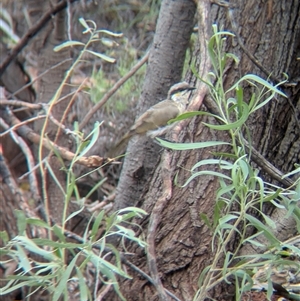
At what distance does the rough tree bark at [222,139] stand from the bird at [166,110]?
74 millimetres

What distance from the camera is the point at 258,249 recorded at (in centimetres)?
115

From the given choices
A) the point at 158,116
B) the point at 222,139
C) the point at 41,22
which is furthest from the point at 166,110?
the point at 41,22

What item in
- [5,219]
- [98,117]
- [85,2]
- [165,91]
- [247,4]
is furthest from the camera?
[85,2]

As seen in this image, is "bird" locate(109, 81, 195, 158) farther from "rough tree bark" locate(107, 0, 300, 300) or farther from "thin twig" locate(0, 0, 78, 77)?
"thin twig" locate(0, 0, 78, 77)

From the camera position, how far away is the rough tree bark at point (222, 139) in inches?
47.9

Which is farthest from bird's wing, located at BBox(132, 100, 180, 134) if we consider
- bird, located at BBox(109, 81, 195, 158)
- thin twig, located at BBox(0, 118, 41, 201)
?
thin twig, located at BBox(0, 118, 41, 201)

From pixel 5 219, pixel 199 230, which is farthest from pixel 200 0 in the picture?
pixel 5 219

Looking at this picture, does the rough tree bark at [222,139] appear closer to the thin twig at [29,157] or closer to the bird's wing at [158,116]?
the bird's wing at [158,116]

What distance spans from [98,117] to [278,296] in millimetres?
1291

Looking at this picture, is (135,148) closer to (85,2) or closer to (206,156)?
(206,156)

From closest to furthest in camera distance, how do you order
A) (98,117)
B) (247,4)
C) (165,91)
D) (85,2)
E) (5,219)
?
1. (247,4)
2. (165,91)
3. (5,219)
4. (98,117)
5. (85,2)

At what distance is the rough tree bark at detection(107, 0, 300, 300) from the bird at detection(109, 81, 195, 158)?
74mm

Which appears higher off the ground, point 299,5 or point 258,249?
point 299,5

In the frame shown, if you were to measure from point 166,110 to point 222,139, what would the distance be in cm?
15
